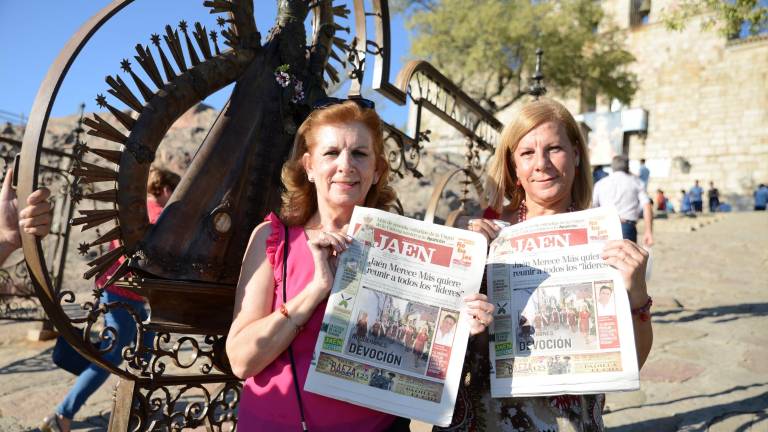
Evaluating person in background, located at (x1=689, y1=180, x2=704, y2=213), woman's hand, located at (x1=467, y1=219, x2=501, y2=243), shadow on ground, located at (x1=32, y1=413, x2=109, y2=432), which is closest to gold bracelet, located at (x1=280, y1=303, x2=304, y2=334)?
woman's hand, located at (x1=467, y1=219, x2=501, y2=243)

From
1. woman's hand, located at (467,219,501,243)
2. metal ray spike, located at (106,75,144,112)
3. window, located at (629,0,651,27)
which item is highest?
window, located at (629,0,651,27)

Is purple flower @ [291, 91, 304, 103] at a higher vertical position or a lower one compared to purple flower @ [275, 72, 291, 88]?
lower

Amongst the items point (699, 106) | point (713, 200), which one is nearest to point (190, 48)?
point (713, 200)

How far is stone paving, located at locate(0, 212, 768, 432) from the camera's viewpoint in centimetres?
310

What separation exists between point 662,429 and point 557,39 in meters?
20.5

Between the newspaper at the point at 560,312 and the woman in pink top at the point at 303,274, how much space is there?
0.14 m

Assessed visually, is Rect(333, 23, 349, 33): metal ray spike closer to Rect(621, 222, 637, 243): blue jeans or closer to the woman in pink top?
the woman in pink top

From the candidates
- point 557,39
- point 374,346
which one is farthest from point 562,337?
point 557,39

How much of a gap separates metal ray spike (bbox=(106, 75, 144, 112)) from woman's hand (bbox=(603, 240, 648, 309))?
1.49 meters

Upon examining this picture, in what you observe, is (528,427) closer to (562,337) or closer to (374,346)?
(562,337)

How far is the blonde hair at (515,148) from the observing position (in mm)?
1646

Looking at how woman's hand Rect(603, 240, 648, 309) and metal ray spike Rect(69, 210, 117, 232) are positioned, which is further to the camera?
metal ray spike Rect(69, 210, 117, 232)

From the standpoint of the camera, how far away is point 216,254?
1.84m

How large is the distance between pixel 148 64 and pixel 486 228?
1217 mm
